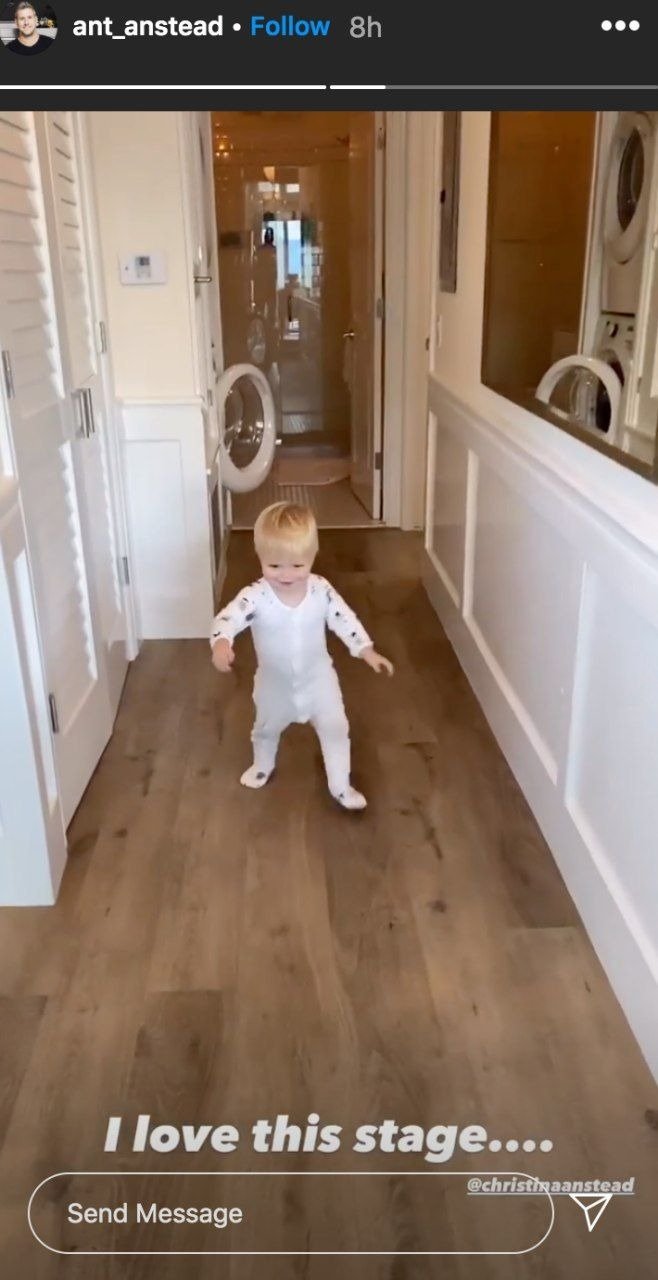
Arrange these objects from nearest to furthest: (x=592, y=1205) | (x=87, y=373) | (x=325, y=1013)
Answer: (x=592, y=1205) → (x=325, y=1013) → (x=87, y=373)

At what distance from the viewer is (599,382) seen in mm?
2461

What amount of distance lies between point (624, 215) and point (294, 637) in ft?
5.14

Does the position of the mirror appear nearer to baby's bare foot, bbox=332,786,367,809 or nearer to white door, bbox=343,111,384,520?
baby's bare foot, bbox=332,786,367,809

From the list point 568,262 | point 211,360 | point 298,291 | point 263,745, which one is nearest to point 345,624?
point 263,745

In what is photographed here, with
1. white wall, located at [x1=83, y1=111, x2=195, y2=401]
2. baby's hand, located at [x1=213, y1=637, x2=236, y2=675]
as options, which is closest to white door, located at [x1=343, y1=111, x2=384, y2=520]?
white wall, located at [x1=83, y1=111, x2=195, y2=401]

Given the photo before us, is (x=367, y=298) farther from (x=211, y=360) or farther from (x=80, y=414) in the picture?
(x=80, y=414)

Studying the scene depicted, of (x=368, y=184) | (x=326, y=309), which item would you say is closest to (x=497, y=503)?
(x=368, y=184)

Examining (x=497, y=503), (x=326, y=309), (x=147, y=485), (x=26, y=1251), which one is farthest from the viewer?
(x=326, y=309)

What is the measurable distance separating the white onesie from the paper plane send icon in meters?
1.12

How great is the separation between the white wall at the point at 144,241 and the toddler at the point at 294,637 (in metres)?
1.18
